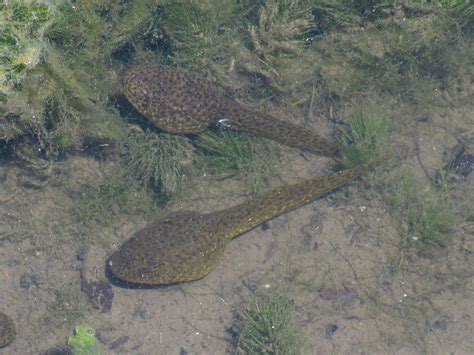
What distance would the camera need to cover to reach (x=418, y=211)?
628 centimetres

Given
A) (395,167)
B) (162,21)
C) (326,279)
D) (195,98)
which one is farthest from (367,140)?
(162,21)

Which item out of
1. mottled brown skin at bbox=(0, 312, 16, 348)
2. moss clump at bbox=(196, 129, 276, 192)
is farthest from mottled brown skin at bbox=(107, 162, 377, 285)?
mottled brown skin at bbox=(0, 312, 16, 348)

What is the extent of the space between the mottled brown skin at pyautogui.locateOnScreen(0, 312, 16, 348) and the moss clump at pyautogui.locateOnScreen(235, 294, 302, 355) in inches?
100

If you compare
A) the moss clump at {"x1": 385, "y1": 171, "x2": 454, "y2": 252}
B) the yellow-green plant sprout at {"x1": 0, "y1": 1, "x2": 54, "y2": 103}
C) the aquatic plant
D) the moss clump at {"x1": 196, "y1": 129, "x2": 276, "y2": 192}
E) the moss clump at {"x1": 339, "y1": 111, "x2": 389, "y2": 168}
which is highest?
the yellow-green plant sprout at {"x1": 0, "y1": 1, "x2": 54, "y2": 103}

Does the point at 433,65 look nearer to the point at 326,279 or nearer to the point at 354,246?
the point at 354,246

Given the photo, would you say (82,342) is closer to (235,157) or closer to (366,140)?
(235,157)

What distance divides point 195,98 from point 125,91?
0.87 m

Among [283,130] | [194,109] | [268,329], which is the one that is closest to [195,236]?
[268,329]

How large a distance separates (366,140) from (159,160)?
2.66 meters

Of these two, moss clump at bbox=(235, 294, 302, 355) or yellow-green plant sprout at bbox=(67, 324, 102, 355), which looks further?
moss clump at bbox=(235, 294, 302, 355)

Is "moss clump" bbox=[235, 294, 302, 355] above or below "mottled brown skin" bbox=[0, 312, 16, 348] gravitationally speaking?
below

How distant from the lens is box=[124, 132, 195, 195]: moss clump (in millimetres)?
6359

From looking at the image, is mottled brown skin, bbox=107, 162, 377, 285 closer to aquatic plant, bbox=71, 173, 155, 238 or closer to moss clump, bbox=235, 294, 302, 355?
aquatic plant, bbox=71, 173, 155, 238

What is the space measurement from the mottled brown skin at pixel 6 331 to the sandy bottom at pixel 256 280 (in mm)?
114
